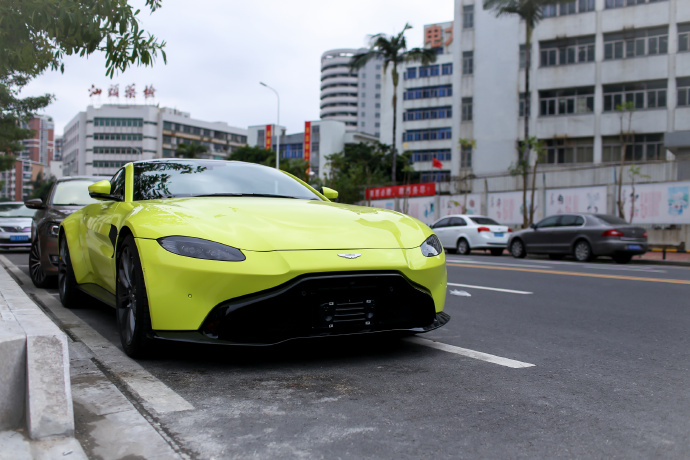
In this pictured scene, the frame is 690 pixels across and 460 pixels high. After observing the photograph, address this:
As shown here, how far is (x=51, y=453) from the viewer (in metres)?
2.35

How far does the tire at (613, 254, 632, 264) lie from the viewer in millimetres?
16587

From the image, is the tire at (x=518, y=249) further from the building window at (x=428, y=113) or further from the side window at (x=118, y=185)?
the building window at (x=428, y=113)

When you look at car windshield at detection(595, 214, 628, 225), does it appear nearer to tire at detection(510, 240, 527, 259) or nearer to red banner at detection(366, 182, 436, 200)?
tire at detection(510, 240, 527, 259)

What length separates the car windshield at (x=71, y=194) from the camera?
343 inches

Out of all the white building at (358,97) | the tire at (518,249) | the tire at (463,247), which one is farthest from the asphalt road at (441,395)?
the white building at (358,97)

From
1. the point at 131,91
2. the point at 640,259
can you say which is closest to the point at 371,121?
the point at 131,91

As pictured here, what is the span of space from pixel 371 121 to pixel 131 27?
149100mm

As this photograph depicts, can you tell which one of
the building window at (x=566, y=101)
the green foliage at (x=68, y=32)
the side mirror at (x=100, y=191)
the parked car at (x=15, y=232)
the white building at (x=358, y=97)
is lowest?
the parked car at (x=15, y=232)

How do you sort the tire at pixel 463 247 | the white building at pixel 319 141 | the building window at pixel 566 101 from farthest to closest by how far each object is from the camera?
the white building at pixel 319 141 < the building window at pixel 566 101 < the tire at pixel 463 247

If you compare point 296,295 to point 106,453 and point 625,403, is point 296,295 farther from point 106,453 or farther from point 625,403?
point 625,403

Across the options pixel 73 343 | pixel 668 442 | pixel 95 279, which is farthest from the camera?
pixel 95 279

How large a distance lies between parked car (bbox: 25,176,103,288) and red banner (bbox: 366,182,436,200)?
26306 millimetres

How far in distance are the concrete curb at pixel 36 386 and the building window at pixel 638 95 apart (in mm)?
38162

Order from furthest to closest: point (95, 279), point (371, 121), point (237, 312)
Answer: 1. point (371, 121)
2. point (95, 279)
3. point (237, 312)
